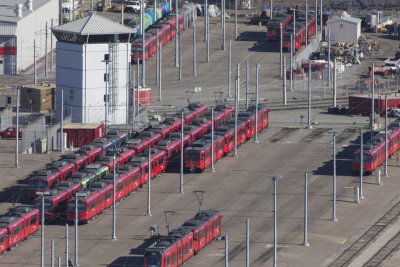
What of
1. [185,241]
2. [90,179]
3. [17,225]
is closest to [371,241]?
[185,241]

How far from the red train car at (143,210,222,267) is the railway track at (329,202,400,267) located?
9.57 m

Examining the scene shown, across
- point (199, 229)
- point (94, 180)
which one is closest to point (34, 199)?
point (94, 180)

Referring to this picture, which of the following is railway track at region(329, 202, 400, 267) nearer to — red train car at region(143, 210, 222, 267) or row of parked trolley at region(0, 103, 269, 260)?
red train car at region(143, 210, 222, 267)

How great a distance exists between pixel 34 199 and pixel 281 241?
2061cm

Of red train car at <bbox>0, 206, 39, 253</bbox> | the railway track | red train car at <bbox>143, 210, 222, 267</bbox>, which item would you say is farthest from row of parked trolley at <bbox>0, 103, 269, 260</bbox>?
the railway track

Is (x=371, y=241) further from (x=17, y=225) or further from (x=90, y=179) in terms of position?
(x=17, y=225)

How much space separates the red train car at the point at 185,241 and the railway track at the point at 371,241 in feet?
31.4

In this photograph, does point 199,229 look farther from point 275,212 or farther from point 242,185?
point 242,185

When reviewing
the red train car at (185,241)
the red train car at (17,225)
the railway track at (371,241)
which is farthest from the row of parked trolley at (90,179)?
the railway track at (371,241)

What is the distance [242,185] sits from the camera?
641 ft

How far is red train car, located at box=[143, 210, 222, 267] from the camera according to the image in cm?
16662

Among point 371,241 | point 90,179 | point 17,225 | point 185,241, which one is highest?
point 90,179

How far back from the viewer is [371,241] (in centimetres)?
17775

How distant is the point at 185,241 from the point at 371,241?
1457 cm
